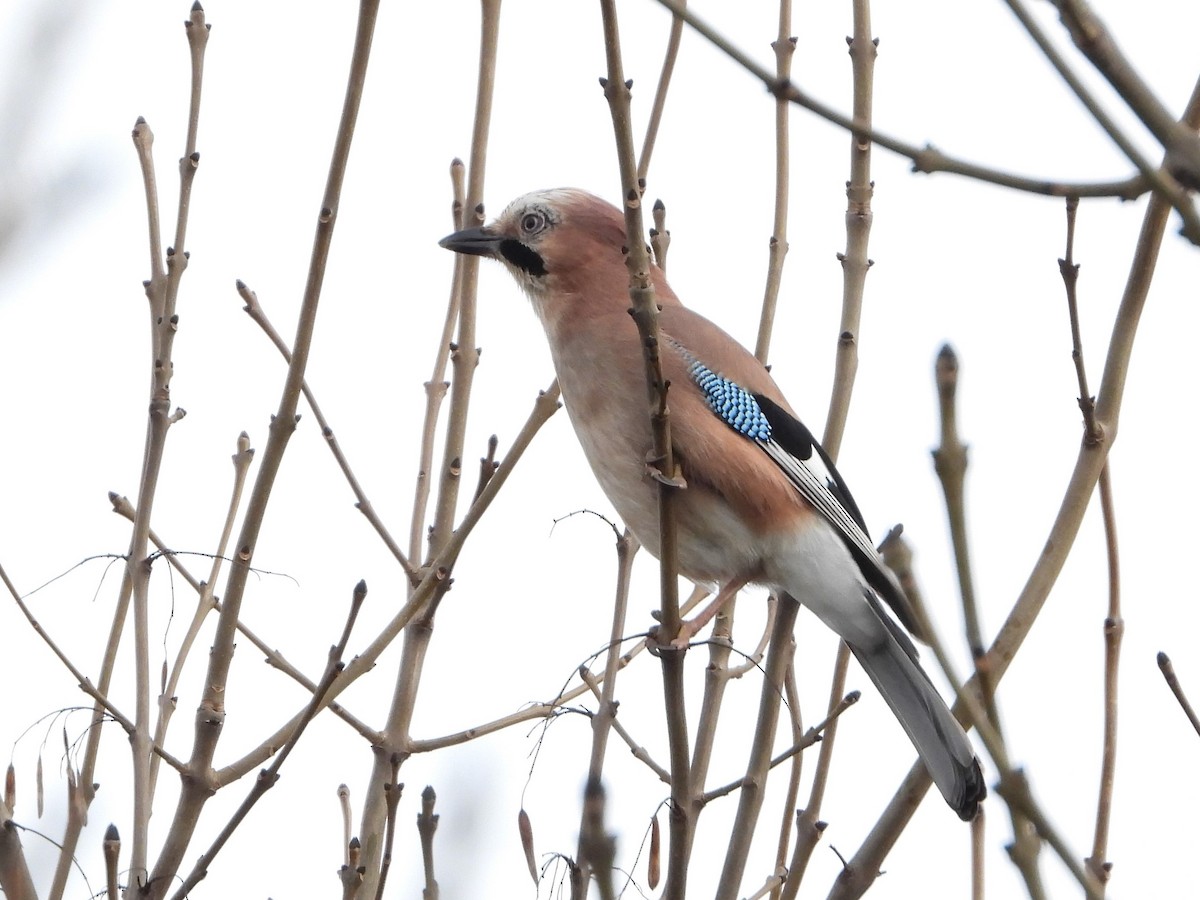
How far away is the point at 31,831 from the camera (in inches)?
110

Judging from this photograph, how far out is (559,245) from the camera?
5.07 metres

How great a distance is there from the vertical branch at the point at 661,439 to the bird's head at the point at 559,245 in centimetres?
181

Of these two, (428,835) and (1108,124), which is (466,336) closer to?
(428,835)

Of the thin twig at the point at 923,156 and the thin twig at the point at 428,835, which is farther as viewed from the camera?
the thin twig at the point at 428,835

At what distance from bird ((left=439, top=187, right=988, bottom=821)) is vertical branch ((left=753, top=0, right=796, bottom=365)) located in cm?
14

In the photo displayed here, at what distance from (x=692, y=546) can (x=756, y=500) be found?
0.81 feet

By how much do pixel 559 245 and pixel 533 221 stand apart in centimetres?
13

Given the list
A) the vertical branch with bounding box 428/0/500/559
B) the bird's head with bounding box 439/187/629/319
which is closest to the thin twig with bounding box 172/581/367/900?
the vertical branch with bounding box 428/0/500/559

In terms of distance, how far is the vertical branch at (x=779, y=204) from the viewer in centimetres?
387

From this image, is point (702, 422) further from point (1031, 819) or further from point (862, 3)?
point (1031, 819)

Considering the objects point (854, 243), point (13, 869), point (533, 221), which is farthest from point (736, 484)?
point (13, 869)

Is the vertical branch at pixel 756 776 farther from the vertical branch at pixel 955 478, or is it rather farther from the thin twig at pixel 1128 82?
the thin twig at pixel 1128 82

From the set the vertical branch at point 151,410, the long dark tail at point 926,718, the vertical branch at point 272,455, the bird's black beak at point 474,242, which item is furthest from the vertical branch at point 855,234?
the vertical branch at point 151,410

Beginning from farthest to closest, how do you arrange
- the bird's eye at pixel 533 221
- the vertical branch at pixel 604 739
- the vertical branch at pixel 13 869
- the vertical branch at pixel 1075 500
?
the bird's eye at pixel 533 221
the vertical branch at pixel 1075 500
the vertical branch at pixel 13 869
the vertical branch at pixel 604 739
